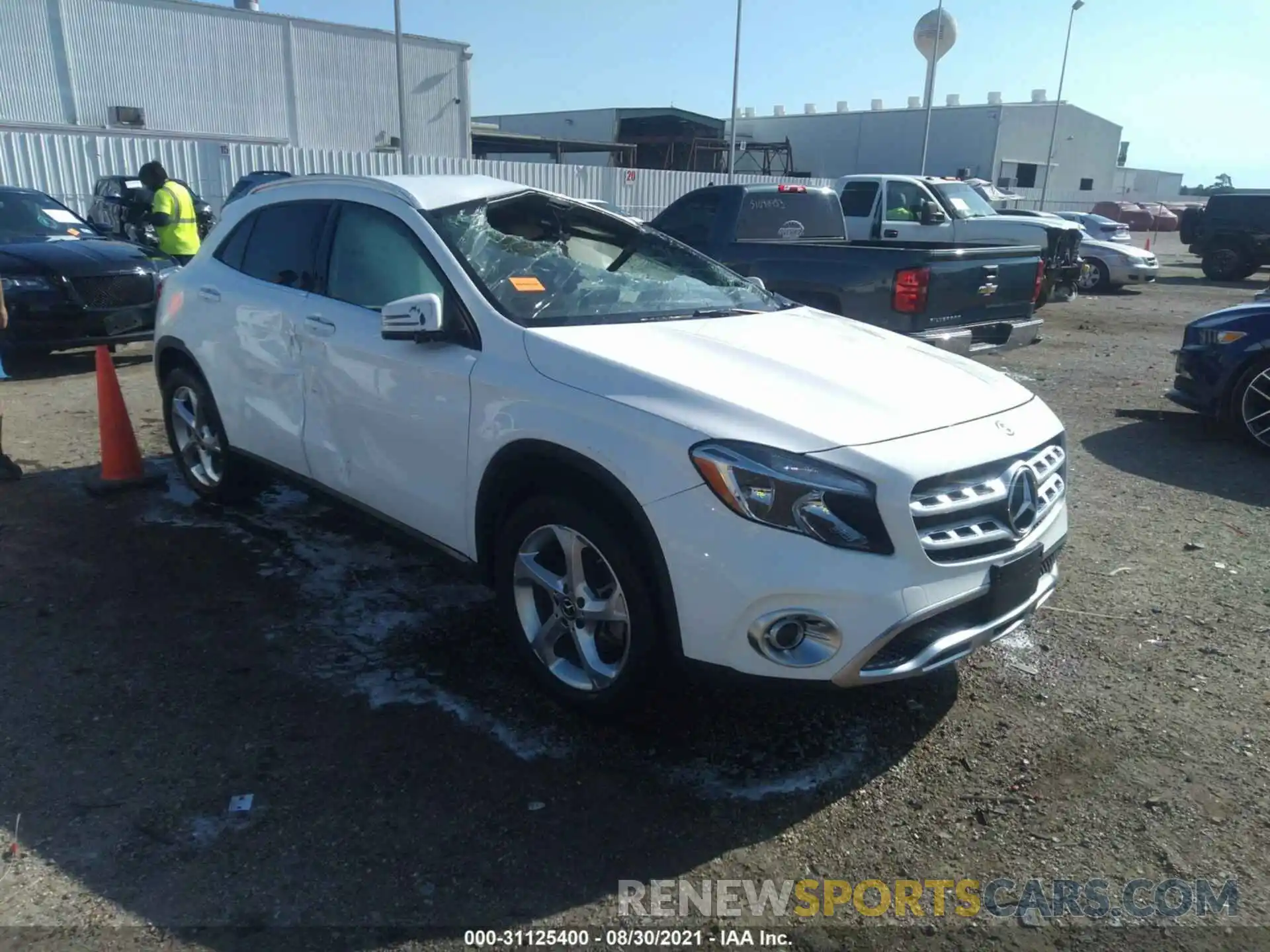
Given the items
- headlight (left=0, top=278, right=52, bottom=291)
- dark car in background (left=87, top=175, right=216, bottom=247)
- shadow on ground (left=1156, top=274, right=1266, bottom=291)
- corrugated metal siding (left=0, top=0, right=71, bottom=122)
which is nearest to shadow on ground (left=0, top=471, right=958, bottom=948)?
headlight (left=0, top=278, right=52, bottom=291)

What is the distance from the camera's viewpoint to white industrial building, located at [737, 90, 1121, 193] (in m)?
51.8

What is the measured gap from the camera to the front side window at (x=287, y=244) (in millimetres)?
4520

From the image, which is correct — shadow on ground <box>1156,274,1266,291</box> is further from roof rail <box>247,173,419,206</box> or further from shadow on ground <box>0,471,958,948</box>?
shadow on ground <box>0,471,958,948</box>

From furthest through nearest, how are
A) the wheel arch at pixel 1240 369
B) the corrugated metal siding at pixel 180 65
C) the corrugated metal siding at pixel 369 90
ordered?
the corrugated metal siding at pixel 369 90, the corrugated metal siding at pixel 180 65, the wheel arch at pixel 1240 369

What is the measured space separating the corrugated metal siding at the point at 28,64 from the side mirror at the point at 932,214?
26501 millimetres

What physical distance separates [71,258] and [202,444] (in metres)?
5.22

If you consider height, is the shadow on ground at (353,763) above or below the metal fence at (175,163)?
below

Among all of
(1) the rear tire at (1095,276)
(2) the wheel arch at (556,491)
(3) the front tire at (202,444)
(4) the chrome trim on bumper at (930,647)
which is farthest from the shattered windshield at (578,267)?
(1) the rear tire at (1095,276)

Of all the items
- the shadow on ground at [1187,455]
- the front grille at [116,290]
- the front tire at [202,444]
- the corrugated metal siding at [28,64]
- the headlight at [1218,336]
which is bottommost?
the shadow on ground at [1187,455]

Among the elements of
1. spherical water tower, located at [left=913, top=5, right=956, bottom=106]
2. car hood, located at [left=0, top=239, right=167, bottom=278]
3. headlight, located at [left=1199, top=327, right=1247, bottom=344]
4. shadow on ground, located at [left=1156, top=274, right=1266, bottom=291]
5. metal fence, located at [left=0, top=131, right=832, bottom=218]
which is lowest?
shadow on ground, located at [left=1156, top=274, right=1266, bottom=291]

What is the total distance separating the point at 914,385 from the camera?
3381mm

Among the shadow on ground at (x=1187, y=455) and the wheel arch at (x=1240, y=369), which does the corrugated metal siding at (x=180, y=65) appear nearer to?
the shadow on ground at (x=1187, y=455)

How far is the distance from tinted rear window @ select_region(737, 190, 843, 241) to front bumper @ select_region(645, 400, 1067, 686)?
274 inches

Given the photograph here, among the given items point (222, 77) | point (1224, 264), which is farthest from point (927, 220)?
point (222, 77)
